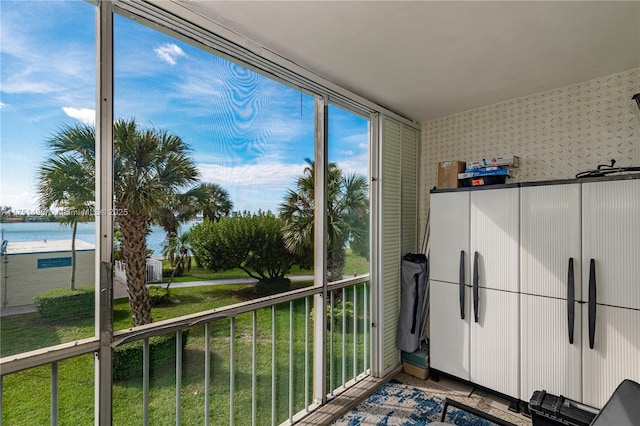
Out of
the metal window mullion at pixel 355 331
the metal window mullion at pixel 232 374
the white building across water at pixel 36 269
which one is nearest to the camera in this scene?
the white building across water at pixel 36 269

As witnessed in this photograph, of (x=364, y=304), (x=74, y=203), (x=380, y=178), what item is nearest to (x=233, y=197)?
(x=74, y=203)

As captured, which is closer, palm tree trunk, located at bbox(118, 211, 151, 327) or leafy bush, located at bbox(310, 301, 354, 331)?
palm tree trunk, located at bbox(118, 211, 151, 327)

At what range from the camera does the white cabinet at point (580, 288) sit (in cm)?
207

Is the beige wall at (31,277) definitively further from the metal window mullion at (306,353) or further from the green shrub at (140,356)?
the metal window mullion at (306,353)

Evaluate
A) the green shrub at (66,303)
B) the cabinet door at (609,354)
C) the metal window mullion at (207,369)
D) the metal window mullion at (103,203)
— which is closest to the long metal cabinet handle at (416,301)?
the cabinet door at (609,354)

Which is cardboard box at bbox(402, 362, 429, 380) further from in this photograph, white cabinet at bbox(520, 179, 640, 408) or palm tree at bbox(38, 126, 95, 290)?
palm tree at bbox(38, 126, 95, 290)

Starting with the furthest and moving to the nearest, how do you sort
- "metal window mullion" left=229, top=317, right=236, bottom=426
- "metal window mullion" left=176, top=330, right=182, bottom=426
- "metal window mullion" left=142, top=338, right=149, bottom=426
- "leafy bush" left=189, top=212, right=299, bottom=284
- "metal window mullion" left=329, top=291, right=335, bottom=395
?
"metal window mullion" left=329, top=291, right=335, bottom=395 → "metal window mullion" left=229, top=317, right=236, bottom=426 → "leafy bush" left=189, top=212, right=299, bottom=284 → "metal window mullion" left=176, top=330, right=182, bottom=426 → "metal window mullion" left=142, top=338, right=149, bottom=426

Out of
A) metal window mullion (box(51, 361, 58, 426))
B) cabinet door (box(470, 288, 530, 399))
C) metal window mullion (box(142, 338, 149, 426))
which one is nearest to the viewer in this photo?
metal window mullion (box(51, 361, 58, 426))

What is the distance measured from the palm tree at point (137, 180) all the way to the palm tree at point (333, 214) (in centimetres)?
86

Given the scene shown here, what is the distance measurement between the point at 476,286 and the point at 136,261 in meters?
2.58

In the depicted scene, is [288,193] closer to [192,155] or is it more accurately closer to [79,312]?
[192,155]

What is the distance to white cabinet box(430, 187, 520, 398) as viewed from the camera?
2570 millimetres

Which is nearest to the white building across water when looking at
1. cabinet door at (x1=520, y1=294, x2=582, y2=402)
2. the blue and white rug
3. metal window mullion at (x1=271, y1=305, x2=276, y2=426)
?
metal window mullion at (x1=271, y1=305, x2=276, y2=426)

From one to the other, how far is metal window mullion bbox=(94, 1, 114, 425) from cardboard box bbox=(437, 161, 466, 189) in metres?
2.76
